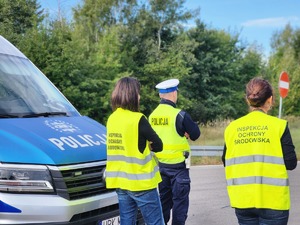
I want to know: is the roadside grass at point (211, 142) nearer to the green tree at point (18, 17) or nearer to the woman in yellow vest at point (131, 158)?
the woman in yellow vest at point (131, 158)

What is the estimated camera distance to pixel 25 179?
3.14 meters

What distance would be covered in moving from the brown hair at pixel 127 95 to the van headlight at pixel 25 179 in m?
0.88

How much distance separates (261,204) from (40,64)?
78.4ft

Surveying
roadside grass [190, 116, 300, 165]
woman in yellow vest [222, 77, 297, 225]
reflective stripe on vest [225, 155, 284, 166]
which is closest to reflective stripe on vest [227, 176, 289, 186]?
woman in yellow vest [222, 77, 297, 225]

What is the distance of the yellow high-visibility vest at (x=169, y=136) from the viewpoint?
15.7 ft

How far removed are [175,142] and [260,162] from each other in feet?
5.95

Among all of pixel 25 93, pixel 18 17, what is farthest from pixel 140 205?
pixel 18 17

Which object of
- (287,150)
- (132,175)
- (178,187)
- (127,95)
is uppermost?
(127,95)

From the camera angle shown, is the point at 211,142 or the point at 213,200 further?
the point at 211,142

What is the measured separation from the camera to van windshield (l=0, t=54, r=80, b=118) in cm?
402

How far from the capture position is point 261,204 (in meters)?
3.04

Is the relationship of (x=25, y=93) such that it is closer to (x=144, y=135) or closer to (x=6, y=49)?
(x=6, y=49)

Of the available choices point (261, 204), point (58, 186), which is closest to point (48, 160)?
point (58, 186)

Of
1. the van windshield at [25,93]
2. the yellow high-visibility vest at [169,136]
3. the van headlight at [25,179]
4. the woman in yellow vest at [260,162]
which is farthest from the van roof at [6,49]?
the woman in yellow vest at [260,162]
